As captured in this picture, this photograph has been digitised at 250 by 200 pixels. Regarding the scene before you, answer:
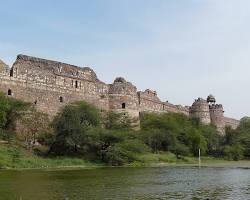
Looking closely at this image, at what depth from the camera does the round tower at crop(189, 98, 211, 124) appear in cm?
4934

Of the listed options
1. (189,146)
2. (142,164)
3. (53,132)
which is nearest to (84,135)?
(53,132)

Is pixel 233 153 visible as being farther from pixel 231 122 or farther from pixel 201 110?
pixel 231 122

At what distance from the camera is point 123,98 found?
119 feet

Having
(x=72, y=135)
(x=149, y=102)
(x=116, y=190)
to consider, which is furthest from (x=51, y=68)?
(x=116, y=190)

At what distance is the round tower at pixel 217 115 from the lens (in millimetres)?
50622

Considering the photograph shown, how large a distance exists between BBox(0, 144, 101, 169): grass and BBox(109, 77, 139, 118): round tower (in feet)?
31.3

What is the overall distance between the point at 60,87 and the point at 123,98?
566 cm

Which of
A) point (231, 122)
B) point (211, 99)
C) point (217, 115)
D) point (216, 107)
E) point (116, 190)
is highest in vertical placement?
point (211, 99)

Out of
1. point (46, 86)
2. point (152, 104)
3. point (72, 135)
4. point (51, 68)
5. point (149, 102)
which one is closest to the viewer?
point (72, 135)

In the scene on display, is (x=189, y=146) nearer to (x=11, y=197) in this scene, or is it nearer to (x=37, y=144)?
(x=37, y=144)

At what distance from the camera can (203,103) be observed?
50.1 m

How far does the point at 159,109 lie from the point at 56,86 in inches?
560

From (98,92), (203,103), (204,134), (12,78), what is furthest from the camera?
(203,103)

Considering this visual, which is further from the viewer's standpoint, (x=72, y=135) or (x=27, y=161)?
(x=72, y=135)
